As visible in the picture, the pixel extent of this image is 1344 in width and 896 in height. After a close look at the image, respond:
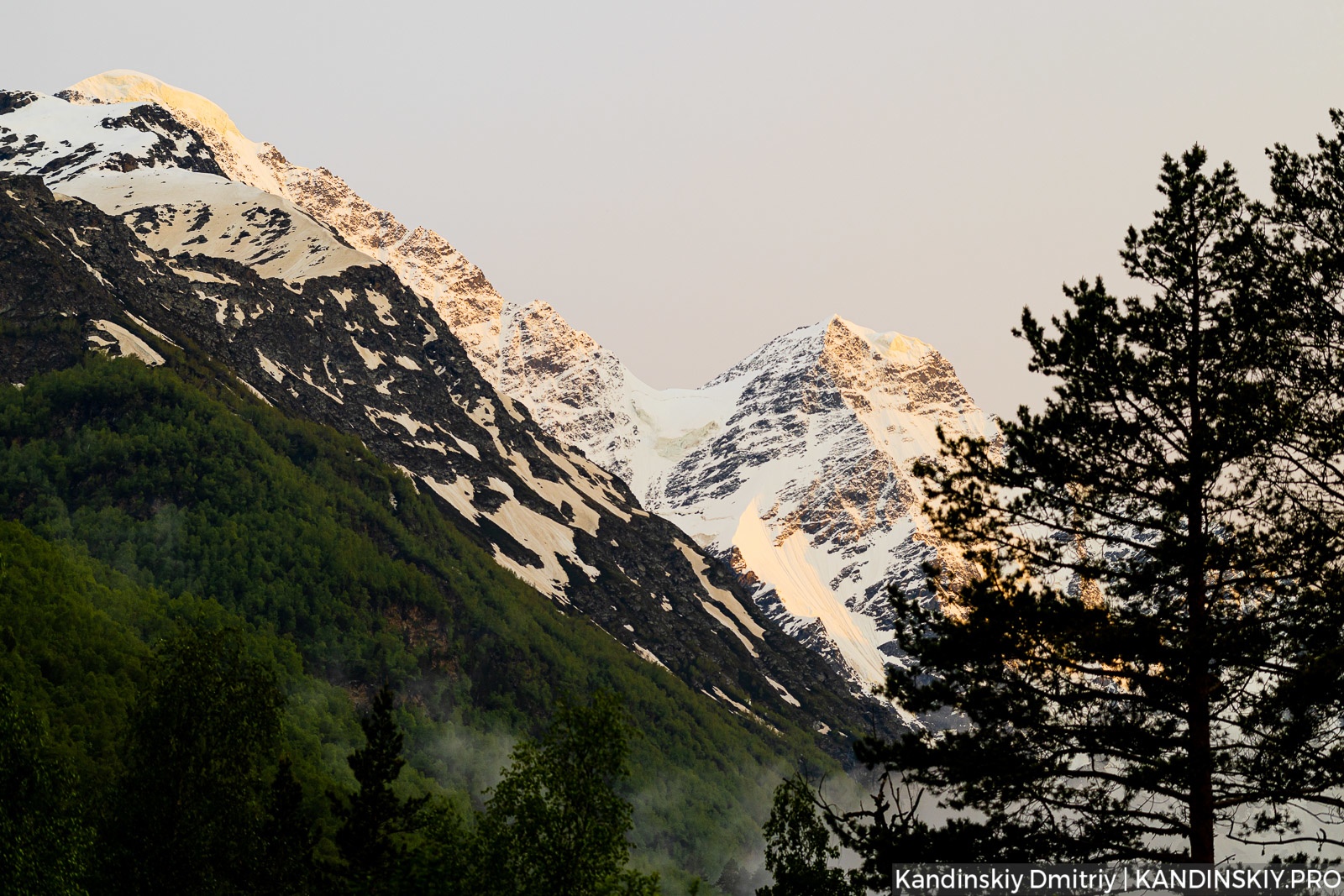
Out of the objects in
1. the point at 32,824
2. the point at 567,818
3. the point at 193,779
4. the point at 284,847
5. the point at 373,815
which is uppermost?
the point at 373,815

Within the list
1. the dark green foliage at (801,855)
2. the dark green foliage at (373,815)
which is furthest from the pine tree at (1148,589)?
the dark green foliage at (373,815)

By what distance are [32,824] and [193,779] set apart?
Result: 34.2 feet

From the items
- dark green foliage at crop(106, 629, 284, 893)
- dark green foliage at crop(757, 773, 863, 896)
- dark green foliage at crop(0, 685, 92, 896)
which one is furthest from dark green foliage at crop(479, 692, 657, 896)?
dark green foliage at crop(106, 629, 284, 893)

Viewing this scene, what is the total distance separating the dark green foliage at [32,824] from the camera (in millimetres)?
33188

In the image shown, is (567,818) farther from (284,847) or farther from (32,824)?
(284,847)

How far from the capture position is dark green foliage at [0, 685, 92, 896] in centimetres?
3319

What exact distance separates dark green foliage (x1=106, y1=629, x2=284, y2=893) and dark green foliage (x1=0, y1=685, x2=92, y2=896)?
23.7 feet

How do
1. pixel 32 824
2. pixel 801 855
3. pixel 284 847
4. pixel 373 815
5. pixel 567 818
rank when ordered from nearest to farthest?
pixel 567 818, pixel 32 824, pixel 801 855, pixel 284 847, pixel 373 815

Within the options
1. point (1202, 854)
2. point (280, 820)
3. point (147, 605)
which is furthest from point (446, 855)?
point (147, 605)

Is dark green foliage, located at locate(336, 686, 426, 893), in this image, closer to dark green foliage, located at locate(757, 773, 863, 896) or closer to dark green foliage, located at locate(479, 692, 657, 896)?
dark green foliage, located at locate(757, 773, 863, 896)

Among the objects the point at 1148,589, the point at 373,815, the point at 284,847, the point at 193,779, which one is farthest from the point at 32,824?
the point at 373,815

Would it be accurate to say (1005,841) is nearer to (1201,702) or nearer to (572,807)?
(1201,702)

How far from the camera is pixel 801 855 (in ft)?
134

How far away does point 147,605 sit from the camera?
439 ft
